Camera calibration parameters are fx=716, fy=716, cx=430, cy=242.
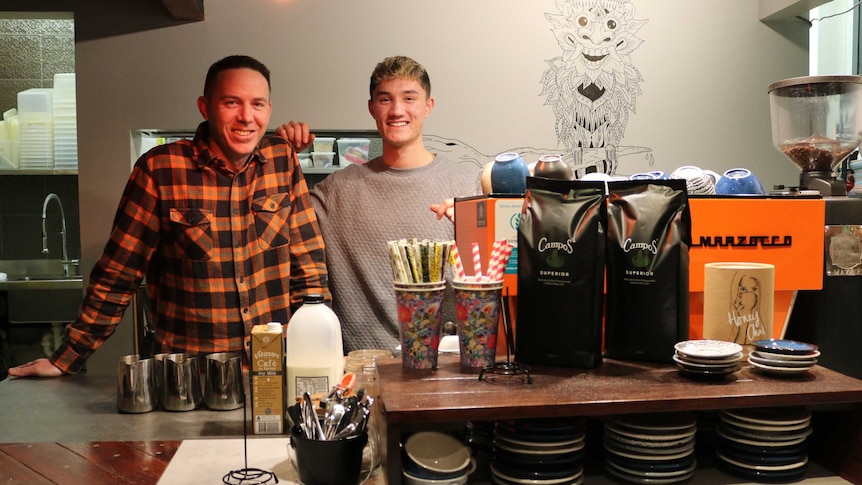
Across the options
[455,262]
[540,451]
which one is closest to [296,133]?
[455,262]

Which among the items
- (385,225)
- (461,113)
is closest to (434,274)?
(385,225)

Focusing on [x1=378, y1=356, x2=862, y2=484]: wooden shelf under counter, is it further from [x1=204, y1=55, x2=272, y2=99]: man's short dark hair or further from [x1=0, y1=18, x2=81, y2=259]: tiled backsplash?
[x1=0, y1=18, x2=81, y2=259]: tiled backsplash

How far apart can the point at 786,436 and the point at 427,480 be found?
2.08 ft

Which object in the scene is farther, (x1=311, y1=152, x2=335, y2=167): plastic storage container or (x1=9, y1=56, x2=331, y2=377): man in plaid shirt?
(x1=311, y1=152, x2=335, y2=167): plastic storage container

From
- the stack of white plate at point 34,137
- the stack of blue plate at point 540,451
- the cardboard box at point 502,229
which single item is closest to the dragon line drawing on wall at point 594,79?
the cardboard box at point 502,229

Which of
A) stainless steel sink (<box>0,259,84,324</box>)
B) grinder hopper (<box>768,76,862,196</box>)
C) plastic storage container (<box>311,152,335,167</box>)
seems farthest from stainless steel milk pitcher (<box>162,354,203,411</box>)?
stainless steel sink (<box>0,259,84,324</box>)

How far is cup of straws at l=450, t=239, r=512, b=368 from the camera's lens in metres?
1.28

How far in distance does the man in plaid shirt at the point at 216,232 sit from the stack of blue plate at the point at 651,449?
136 cm

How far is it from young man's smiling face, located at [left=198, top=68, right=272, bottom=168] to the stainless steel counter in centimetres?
86

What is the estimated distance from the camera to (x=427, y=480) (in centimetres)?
114

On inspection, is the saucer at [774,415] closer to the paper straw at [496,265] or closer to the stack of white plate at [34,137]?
the paper straw at [496,265]

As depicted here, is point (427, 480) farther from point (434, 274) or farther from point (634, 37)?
point (634, 37)

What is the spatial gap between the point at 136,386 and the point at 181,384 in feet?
0.34

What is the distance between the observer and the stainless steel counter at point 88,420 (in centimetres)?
151
